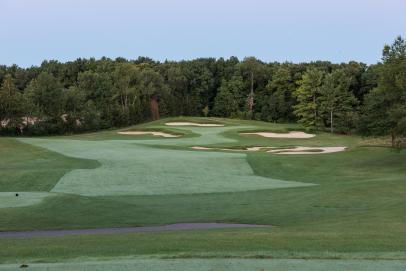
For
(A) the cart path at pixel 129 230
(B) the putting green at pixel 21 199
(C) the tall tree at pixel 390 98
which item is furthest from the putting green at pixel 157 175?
(C) the tall tree at pixel 390 98

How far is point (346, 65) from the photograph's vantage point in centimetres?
10450

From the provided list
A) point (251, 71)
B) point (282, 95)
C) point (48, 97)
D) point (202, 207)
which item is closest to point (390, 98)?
point (202, 207)

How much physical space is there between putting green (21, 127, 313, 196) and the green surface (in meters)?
14.7

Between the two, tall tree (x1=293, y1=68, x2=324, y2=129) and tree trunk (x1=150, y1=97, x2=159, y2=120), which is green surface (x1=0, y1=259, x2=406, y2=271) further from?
tree trunk (x1=150, y1=97, x2=159, y2=120)

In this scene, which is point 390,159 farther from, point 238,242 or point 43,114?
point 43,114

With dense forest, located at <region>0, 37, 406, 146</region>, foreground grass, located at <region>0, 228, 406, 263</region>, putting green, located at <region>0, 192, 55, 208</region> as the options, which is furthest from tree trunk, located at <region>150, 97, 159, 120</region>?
foreground grass, located at <region>0, 228, 406, 263</region>

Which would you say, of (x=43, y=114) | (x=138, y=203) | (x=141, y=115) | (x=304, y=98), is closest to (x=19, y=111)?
(x=43, y=114)

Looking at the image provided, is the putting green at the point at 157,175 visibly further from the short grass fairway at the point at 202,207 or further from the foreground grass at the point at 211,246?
the foreground grass at the point at 211,246

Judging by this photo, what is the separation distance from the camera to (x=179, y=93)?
11244 centimetres

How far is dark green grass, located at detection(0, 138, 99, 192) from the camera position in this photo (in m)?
24.9

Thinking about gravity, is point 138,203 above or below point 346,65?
below

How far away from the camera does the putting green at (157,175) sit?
24688 millimetres

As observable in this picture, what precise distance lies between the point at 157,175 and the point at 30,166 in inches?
338

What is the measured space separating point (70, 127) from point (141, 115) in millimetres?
20121
